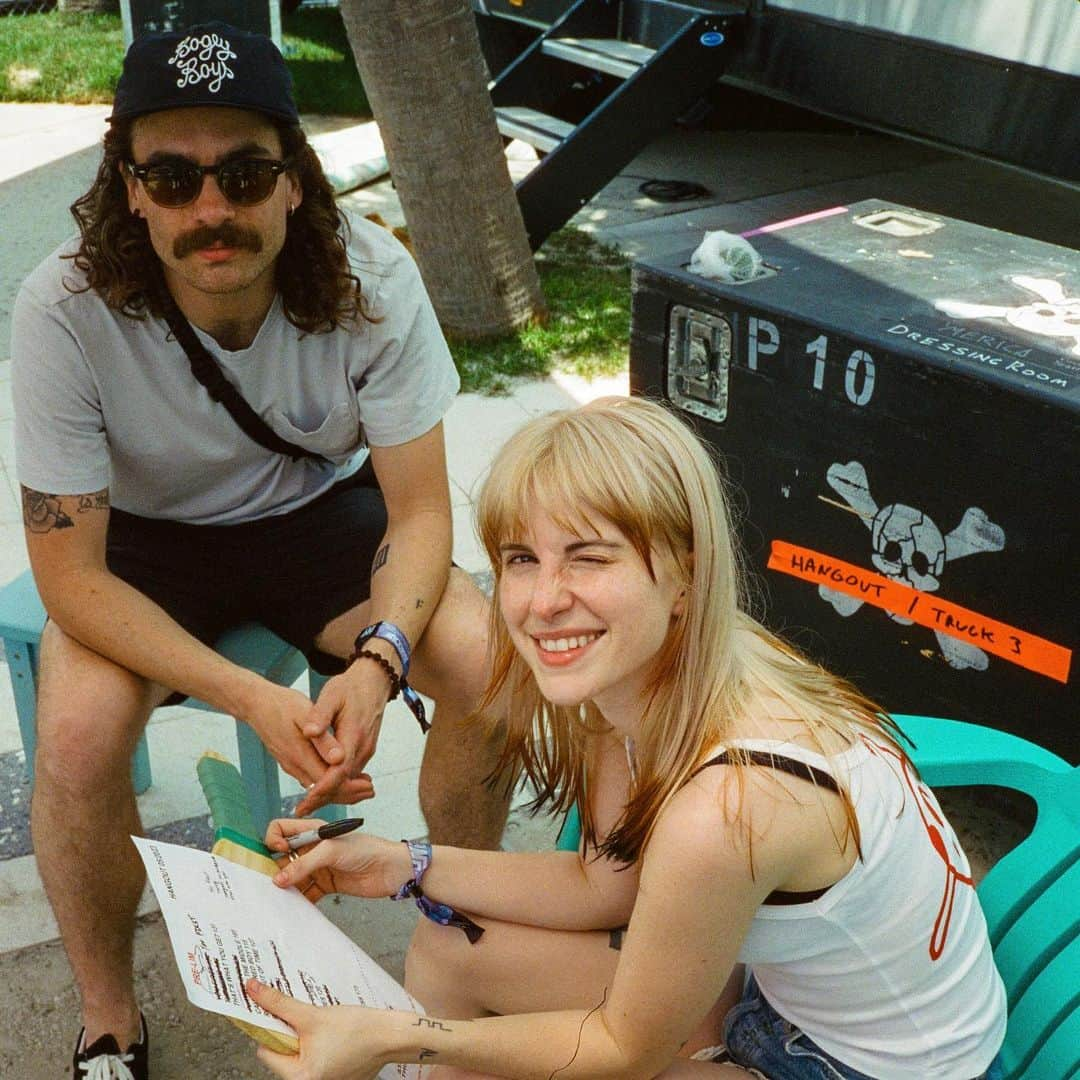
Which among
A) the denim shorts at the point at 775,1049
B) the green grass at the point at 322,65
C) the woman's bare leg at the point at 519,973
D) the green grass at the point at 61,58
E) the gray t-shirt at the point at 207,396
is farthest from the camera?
the green grass at the point at 61,58

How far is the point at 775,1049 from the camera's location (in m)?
1.70

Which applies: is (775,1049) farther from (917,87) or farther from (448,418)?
(917,87)

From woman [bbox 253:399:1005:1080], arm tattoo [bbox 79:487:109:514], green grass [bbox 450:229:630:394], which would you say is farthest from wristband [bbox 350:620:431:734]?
green grass [bbox 450:229:630:394]

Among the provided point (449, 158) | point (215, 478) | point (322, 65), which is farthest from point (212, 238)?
point (322, 65)

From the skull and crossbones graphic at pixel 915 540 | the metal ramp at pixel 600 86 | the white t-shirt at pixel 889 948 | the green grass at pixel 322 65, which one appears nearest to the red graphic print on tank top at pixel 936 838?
the white t-shirt at pixel 889 948

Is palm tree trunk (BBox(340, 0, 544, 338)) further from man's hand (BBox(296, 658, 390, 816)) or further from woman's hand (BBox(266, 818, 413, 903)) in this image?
woman's hand (BBox(266, 818, 413, 903))

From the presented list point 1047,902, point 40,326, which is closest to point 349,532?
point 40,326

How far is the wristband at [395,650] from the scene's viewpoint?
7.62 feet

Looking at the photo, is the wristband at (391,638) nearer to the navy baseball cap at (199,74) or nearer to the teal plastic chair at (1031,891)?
the teal plastic chair at (1031,891)

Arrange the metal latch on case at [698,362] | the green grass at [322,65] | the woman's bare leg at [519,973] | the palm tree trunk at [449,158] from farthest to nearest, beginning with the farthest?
the green grass at [322,65], the palm tree trunk at [449,158], the metal latch on case at [698,362], the woman's bare leg at [519,973]

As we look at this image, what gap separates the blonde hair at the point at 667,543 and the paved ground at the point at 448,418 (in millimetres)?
1119

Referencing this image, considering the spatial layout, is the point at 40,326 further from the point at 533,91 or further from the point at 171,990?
the point at 533,91

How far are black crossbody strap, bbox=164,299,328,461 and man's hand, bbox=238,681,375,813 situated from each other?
1.55 feet

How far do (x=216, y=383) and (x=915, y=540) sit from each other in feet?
4.29
